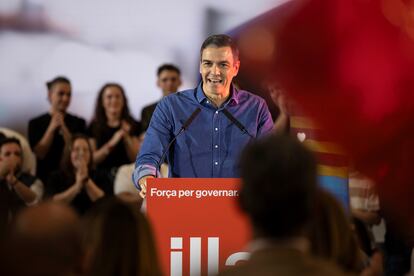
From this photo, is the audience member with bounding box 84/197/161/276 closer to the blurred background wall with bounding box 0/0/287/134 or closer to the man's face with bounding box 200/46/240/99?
the man's face with bounding box 200/46/240/99

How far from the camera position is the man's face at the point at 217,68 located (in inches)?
236

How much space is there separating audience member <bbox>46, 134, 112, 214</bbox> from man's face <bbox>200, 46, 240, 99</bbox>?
278cm

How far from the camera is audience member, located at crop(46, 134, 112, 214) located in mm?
8602

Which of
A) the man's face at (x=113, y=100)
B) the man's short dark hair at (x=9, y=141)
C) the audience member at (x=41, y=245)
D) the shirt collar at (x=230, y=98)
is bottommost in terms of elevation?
the audience member at (x=41, y=245)

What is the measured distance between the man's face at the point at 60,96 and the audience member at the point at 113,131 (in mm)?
279

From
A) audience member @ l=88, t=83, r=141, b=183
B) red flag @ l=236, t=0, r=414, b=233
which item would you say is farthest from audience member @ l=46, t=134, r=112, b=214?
red flag @ l=236, t=0, r=414, b=233

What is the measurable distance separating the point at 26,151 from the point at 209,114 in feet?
10.9

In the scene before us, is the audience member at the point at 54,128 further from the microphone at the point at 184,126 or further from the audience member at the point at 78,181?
the microphone at the point at 184,126

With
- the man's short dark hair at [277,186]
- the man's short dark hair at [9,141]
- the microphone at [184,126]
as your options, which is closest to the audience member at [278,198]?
the man's short dark hair at [277,186]

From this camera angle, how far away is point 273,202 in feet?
9.28

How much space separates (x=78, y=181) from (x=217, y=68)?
9.64 ft

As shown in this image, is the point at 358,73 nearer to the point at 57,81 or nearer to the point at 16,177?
the point at 57,81

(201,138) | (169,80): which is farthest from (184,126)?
(169,80)

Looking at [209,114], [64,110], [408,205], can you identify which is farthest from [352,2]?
[209,114]
